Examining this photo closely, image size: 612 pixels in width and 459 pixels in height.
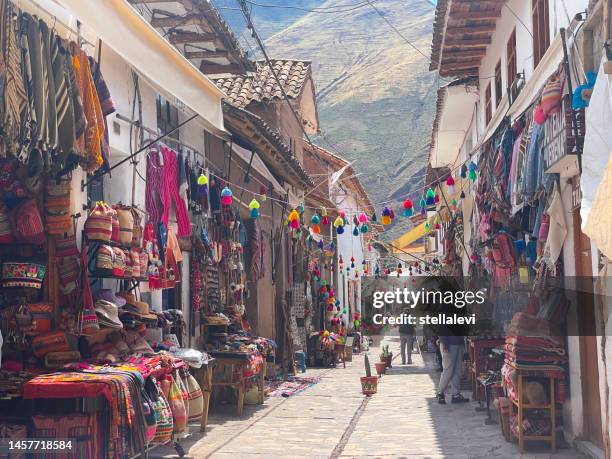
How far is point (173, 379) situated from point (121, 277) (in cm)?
115

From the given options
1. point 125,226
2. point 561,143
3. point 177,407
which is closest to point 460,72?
point 561,143

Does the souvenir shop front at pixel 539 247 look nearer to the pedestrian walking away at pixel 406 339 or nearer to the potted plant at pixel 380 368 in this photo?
the potted plant at pixel 380 368

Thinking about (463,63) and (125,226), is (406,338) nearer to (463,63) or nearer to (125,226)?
(463,63)

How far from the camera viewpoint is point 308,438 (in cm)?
1034

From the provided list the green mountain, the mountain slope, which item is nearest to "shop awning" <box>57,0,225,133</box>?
the green mountain

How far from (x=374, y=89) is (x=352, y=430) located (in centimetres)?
10640

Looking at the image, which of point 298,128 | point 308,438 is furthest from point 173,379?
point 298,128

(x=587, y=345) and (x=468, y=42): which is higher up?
(x=468, y=42)

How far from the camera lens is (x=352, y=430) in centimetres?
1113

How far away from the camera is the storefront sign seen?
674 centimetres

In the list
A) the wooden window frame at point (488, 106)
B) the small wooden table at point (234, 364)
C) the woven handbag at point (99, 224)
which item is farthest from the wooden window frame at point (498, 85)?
the woven handbag at point (99, 224)

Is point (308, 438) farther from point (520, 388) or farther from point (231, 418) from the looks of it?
point (520, 388)

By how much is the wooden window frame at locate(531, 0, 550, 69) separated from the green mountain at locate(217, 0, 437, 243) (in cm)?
5210

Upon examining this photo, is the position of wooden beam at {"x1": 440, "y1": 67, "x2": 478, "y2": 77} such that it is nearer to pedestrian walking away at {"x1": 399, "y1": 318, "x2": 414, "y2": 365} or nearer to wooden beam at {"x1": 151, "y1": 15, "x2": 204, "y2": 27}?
wooden beam at {"x1": 151, "y1": 15, "x2": 204, "y2": 27}
